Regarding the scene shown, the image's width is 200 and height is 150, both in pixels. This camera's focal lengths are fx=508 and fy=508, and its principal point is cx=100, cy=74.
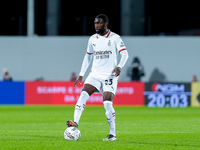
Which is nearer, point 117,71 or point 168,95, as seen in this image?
point 117,71

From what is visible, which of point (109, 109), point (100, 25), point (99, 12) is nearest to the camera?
point (109, 109)

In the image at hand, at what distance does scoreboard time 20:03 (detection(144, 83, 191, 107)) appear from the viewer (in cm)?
2120

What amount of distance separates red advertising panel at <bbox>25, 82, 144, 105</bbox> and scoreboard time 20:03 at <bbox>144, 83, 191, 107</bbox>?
40 cm

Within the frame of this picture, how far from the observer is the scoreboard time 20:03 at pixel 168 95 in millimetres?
21203

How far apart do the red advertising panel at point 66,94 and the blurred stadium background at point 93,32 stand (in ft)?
12.6

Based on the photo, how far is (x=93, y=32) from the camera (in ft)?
83.6

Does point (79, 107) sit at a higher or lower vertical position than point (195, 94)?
higher

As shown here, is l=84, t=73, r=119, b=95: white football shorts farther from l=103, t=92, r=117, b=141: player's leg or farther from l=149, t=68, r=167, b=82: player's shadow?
l=149, t=68, r=167, b=82: player's shadow

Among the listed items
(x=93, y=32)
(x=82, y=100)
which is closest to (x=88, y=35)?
(x=93, y=32)

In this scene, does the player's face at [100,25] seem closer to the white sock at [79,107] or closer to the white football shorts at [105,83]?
the white football shorts at [105,83]

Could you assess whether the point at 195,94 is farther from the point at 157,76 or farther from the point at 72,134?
the point at 72,134

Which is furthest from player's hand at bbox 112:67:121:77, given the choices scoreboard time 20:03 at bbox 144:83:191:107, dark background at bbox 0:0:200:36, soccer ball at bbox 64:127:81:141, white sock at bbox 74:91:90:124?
dark background at bbox 0:0:200:36

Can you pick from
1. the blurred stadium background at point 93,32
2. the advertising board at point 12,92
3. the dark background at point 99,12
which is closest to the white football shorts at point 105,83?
the advertising board at point 12,92

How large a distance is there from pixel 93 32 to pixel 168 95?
20.1 feet
